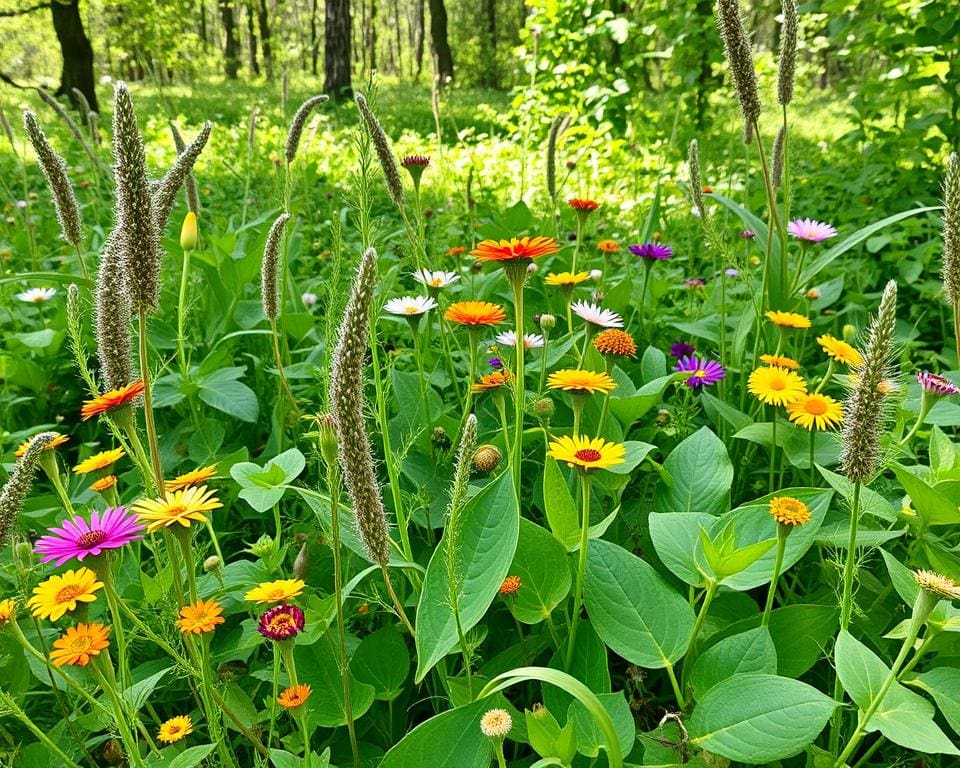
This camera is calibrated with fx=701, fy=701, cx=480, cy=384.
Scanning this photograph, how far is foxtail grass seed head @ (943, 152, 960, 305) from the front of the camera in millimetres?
1003

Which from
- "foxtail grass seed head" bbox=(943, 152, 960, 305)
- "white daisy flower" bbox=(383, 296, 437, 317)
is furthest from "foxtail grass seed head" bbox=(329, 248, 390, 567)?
"foxtail grass seed head" bbox=(943, 152, 960, 305)

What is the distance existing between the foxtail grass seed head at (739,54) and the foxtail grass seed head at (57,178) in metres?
1.36

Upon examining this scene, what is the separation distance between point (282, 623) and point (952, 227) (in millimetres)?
1080

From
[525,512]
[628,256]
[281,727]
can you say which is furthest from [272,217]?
[281,727]

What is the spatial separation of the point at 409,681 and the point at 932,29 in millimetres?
3821

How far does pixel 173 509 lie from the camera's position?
0.87 metres

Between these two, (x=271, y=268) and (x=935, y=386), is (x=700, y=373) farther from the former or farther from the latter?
(x=271, y=268)

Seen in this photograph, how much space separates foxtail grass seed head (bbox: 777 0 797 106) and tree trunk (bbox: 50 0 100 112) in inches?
394

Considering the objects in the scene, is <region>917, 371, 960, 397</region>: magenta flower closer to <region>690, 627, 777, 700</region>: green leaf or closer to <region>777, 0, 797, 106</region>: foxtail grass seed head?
<region>690, 627, 777, 700</region>: green leaf

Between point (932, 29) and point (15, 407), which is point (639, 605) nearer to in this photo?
point (15, 407)

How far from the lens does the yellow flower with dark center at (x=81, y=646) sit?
87 centimetres

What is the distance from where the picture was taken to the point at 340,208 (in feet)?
14.4

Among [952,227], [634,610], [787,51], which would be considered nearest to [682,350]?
[787,51]

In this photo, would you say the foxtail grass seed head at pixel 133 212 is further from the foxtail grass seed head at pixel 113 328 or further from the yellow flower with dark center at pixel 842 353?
the yellow flower with dark center at pixel 842 353
